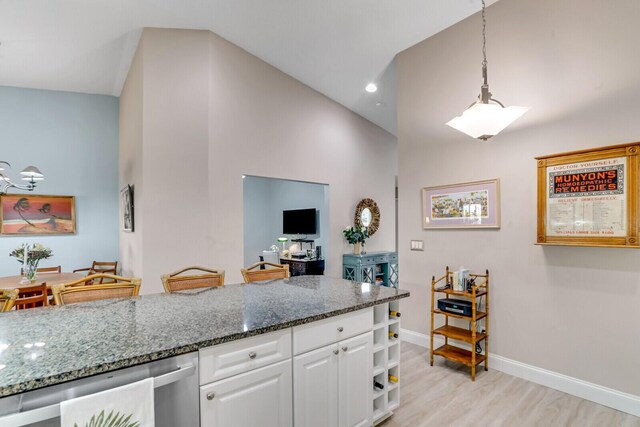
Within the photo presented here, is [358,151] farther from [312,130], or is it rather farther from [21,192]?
[21,192]

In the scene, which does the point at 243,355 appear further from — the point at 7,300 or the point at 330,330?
the point at 7,300

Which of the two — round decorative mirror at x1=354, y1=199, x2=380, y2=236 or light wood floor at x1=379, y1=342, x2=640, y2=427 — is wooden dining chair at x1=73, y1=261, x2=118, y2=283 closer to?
round decorative mirror at x1=354, y1=199, x2=380, y2=236

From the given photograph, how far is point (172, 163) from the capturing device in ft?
12.3

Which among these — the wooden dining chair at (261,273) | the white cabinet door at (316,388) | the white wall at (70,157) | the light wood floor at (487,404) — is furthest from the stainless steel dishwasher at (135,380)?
the white wall at (70,157)

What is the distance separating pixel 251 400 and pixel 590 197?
109 inches

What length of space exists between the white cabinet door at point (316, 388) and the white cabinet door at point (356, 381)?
0.17 ft

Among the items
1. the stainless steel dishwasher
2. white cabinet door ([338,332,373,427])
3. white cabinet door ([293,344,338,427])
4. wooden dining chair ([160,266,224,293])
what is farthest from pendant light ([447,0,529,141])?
the stainless steel dishwasher

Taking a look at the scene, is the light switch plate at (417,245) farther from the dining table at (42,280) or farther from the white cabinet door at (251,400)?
the dining table at (42,280)

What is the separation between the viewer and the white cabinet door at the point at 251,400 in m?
1.34

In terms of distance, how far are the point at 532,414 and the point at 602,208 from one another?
5.30 ft

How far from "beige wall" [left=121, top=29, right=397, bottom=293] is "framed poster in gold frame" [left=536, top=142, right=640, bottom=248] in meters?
3.18

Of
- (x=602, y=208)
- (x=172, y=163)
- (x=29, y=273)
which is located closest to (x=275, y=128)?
(x=172, y=163)

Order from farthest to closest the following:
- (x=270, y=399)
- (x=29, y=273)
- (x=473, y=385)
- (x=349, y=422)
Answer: (x=29, y=273), (x=473, y=385), (x=349, y=422), (x=270, y=399)

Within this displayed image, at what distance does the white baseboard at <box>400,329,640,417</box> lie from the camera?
7.71ft
